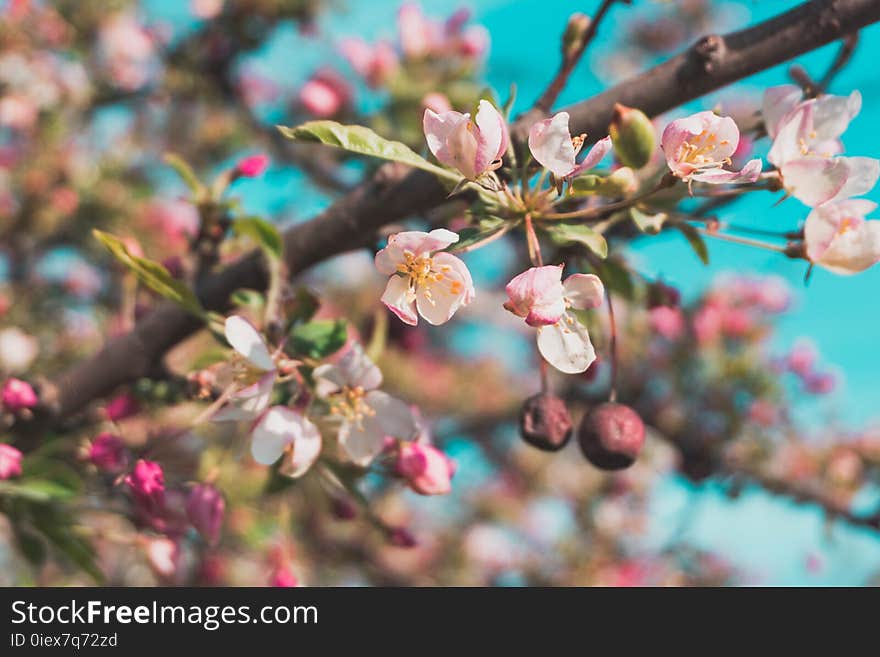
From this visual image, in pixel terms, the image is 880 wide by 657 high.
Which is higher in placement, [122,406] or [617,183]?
[122,406]

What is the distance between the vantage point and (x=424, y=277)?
740mm

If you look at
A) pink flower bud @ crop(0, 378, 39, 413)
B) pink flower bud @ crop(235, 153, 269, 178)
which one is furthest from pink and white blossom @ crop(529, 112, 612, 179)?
pink flower bud @ crop(0, 378, 39, 413)

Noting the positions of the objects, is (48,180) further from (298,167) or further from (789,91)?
(789,91)

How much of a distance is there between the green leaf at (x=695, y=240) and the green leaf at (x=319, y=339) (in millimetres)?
393

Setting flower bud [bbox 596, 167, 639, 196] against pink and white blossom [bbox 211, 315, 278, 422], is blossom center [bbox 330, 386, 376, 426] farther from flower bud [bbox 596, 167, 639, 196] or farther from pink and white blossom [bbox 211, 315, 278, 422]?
flower bud [bbox 596, 167, 639, 196]

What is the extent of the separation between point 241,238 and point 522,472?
9.75 feet

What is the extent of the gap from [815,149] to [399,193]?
43 centimetres

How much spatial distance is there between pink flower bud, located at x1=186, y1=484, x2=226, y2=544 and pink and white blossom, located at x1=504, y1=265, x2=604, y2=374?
1.55 ft

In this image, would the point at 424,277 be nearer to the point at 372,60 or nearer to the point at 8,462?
the point at 8,462

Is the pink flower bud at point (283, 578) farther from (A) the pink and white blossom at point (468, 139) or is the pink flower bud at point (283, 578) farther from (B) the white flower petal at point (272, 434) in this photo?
(A) the pink and white blossom at point (468, 139)

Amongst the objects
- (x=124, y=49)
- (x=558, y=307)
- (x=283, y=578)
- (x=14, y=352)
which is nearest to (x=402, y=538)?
(x=283, y=578)

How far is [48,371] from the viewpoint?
6.98ft

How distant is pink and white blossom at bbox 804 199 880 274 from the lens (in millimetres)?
750

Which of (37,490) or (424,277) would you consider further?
(37,490)
